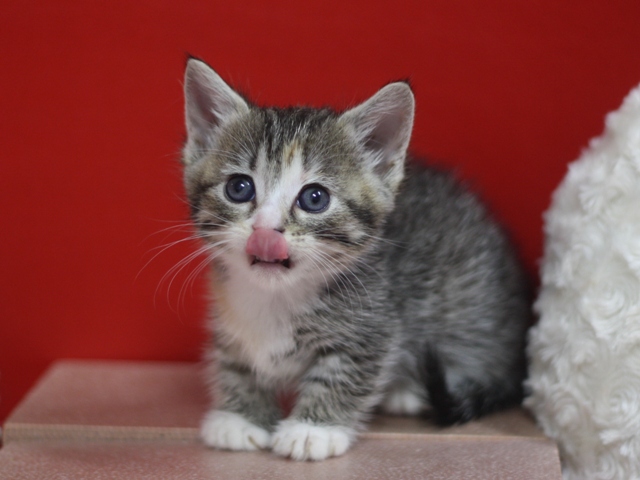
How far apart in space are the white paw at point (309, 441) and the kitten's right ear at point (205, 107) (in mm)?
563

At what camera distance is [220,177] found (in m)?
1.41

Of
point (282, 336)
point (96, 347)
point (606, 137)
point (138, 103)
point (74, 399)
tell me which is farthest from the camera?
point (96, 347)

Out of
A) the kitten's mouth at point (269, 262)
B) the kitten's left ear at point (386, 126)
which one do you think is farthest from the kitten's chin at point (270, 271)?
the kitten's left ear at point (386, 126)

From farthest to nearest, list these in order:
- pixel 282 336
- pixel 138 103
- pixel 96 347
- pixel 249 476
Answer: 1. pixel 96 347
2. pixel 138 103
3. pixel 282 336
4. pixel 249 476

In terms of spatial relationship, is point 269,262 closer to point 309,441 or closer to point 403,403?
point 309,441

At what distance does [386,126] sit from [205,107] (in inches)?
14.4

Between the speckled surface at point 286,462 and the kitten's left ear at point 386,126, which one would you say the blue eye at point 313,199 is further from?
the speckled surface at point 286,462

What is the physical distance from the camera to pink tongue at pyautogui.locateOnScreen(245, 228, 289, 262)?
49.4 inches

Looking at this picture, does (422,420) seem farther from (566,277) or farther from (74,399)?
(74,399)

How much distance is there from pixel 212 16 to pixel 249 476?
1.11 metres

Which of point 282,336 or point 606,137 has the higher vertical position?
point 606,137

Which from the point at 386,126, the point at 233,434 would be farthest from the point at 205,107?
the point at 233,434

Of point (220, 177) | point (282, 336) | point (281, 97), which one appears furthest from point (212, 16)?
point (282, 336)

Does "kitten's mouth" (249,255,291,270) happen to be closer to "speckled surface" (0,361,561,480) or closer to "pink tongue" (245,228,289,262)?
"pink tongue" (245,228,289,262)
